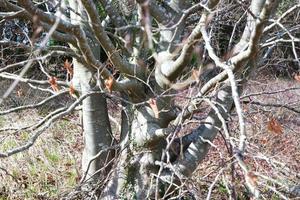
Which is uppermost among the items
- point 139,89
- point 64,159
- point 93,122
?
point 139,89

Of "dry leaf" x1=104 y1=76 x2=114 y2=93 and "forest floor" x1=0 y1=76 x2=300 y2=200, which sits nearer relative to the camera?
"dry leaf" x1=104 y1=76 x2=114 y2=93

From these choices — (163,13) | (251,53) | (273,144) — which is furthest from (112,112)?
(251,53)

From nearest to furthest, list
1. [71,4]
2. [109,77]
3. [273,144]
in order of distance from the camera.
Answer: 1. [109,77]
2. [71,4]
3. [273,144]

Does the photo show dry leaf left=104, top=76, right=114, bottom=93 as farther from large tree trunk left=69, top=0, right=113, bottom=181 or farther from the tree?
large tree trunk left=69, top=0, right=113, bottom=181

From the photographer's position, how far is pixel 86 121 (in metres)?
4.24

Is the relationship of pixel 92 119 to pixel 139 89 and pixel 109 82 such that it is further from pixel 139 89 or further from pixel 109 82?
pixel 109 82

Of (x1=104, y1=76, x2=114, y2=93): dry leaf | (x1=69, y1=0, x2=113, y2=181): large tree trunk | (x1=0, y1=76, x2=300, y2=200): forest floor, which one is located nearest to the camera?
(x1=104, y1=76, x2=114, y2=93): dry leaf

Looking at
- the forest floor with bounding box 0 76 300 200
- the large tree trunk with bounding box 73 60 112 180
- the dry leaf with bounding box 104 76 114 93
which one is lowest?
the forest floor with bounding box 0 76 300 200

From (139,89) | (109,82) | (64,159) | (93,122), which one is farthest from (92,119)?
(64,159)

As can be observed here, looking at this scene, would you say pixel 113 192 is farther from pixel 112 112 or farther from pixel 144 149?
pixel 112 112

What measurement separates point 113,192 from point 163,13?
1.57m

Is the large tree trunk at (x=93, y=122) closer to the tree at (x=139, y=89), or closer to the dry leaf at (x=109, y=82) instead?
the tree at (x=139, y=89)

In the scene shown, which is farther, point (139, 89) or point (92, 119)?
point (92, 119)

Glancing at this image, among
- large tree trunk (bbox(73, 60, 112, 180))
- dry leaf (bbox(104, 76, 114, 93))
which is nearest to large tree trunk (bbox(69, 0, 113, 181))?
large tree trunk (bbox(73, 60, 112, 180))
